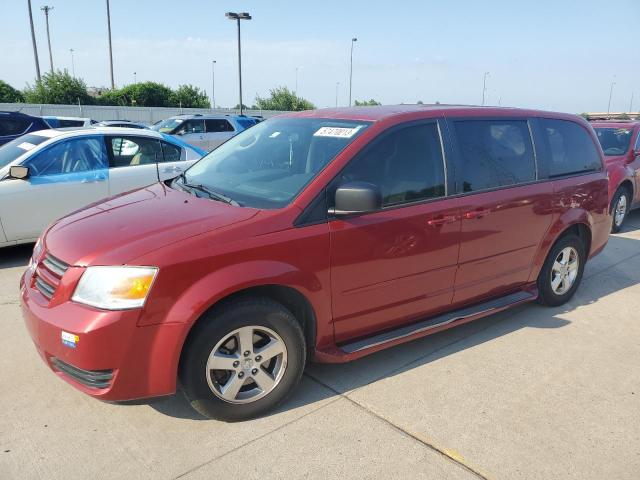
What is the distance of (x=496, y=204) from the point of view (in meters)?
3.86

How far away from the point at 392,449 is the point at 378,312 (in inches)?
35.7

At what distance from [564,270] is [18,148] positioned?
6.23 meters

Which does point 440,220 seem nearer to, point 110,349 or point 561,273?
point 561,273

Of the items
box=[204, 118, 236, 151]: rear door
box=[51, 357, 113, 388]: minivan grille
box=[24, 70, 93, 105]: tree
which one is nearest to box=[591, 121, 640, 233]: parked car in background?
box=[51, 357, 113, 388]: minivan grille

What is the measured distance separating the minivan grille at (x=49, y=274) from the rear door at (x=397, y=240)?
1.48 meters

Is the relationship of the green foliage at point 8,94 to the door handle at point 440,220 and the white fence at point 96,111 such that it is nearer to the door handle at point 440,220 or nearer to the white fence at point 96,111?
the white fence at point 96,111

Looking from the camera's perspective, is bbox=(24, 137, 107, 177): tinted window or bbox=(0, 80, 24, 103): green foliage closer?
bbox=(24, 137, 107, 177): tinted window

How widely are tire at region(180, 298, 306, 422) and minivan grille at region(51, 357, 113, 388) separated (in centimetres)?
37

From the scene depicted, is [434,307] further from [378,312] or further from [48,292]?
[48,292]

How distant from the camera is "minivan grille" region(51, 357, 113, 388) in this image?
2602 mm

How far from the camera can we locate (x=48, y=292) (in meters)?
2.78

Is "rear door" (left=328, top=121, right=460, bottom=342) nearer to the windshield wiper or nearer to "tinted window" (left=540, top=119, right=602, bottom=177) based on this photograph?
the windshield wiper

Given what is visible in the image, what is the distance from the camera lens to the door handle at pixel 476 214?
12.1 feet

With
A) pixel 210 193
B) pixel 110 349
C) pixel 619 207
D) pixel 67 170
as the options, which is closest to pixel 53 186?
pixel 67 170
